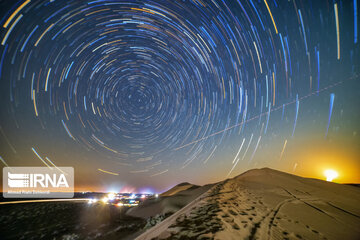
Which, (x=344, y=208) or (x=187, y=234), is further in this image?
(x=344, y=208)

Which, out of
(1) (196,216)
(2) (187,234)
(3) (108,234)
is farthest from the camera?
(3) (108,234)

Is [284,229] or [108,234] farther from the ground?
[284,229]

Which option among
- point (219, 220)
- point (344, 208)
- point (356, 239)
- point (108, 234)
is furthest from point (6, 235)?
point (344, 208)

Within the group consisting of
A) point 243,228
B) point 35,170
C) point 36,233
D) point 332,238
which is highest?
point 243,228

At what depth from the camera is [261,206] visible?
24.5ft

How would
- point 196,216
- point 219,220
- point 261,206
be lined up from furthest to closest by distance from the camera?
point 261,206
point 196,216
point 219,220

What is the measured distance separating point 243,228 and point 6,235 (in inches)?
971

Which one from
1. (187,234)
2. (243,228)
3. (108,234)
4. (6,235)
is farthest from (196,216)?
(6,235)

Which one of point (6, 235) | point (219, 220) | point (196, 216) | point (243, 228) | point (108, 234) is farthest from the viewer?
point (6, 235)

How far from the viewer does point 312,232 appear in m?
4.89

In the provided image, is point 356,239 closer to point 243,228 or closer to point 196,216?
point 243,228

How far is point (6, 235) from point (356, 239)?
28056 millimetres

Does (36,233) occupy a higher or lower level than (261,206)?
lower

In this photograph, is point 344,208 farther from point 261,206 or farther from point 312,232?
point 312,232
